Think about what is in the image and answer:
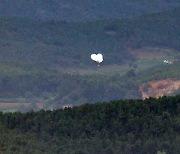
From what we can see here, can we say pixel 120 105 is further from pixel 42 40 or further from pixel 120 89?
pixel 42 40

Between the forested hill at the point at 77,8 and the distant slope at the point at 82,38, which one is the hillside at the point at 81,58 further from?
the forested hill at the point at 77,8

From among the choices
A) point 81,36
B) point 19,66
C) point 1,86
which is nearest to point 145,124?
point 1,86

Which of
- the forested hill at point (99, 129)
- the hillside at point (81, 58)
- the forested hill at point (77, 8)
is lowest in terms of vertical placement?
the forested hill at point (99, 129)

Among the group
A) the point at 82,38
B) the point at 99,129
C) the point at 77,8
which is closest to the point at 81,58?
the point at 82,38

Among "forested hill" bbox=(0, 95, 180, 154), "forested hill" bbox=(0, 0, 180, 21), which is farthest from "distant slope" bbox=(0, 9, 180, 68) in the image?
"forested hill" bbox=(0, 95, 180, 154)

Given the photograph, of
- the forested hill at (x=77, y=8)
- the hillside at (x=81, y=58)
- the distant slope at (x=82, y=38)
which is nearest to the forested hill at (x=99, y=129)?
the hillside at (x=81, y=58)

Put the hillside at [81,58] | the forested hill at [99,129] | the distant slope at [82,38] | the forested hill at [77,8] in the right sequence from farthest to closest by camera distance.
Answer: the forested hill at [77,8]
the distant slope at [82,38]
the hillside at [81,58]
the forested hill at [99,129]

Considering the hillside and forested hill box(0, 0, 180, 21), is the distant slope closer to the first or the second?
the hillside
